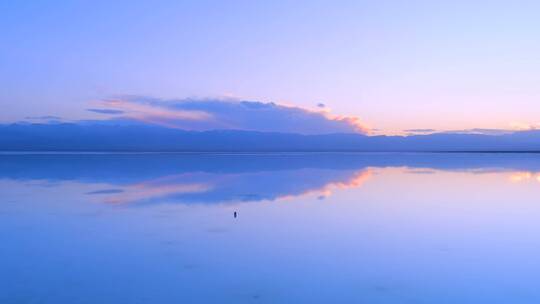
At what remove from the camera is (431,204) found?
11.6 m

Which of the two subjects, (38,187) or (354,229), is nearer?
(354,229)

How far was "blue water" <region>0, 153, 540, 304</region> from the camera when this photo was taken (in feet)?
16.0

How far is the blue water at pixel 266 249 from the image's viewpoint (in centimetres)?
488

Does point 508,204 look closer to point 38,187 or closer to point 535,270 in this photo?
point 535,270

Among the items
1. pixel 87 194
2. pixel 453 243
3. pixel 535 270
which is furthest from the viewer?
pixel 87 194

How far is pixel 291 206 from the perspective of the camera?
10.9 m

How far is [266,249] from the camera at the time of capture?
674cm

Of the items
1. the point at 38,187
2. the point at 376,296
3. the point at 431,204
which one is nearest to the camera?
the point at 376,296

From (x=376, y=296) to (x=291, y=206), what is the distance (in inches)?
240

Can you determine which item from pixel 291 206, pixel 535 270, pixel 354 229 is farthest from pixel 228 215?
pixel 535 270

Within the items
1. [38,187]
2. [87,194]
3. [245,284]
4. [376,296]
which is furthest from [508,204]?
[38,187]

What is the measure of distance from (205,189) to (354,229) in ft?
24.3

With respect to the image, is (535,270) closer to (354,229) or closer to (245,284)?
(354,229)

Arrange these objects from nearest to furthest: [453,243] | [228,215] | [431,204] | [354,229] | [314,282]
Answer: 1. [314,282]
2. [453,243]
3. [354,229]
4. [228,215]
5. [431,204]
